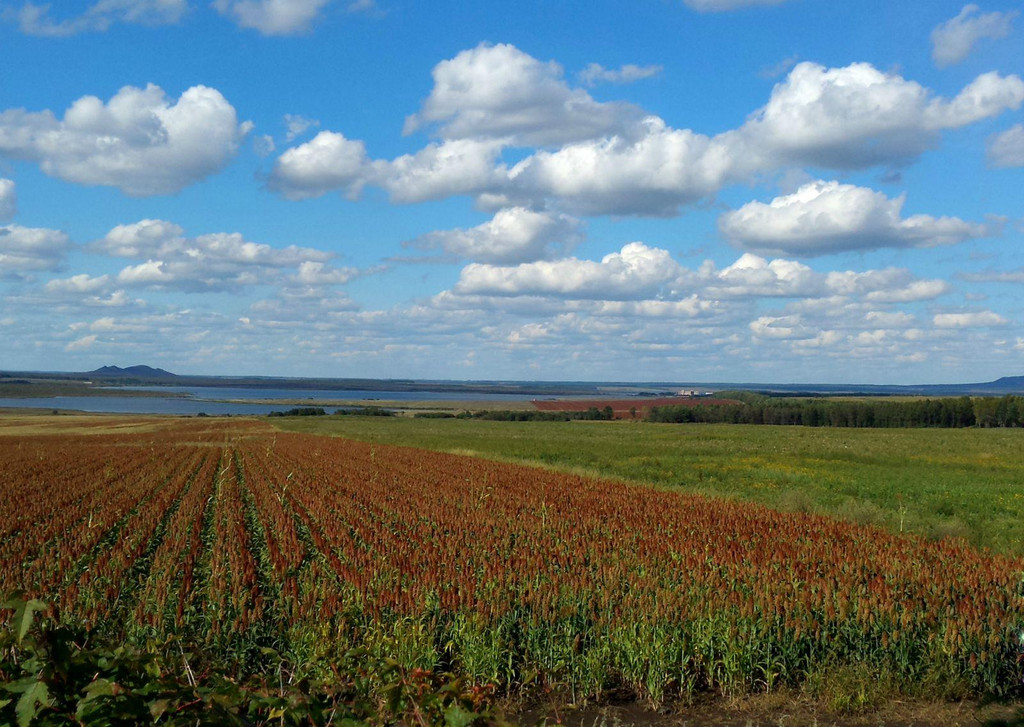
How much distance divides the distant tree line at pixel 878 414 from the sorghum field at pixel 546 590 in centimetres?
9326

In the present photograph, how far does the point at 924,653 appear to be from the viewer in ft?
25.4

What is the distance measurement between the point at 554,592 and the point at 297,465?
24781mm

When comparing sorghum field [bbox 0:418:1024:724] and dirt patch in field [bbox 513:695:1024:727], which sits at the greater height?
sorghum field [bbox 0:418:1024:724]

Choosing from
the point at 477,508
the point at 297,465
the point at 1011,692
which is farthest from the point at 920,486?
the point at 297,465

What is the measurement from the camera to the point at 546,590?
30.5ft

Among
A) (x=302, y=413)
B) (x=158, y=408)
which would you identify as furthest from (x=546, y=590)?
(x=158, y=408)

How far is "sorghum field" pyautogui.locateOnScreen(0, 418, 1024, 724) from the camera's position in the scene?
750 cm

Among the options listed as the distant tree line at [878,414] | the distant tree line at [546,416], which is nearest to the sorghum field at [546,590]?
the distant tree line at [878,414]

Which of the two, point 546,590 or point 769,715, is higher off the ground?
point 546,590

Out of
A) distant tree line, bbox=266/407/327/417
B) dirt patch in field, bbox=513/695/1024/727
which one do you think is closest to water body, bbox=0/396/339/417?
distant tree line, bbox=266/407/327/417

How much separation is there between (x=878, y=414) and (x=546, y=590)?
357 ft

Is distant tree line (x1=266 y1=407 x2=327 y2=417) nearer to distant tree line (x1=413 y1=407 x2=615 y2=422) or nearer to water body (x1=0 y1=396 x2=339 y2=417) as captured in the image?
water body (x1=0 y1=396 x2=339 y2=417)

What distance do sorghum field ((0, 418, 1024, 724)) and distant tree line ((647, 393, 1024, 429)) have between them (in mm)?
93262

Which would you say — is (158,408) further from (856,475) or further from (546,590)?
(546,590)
